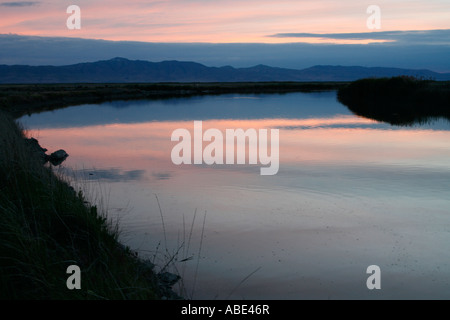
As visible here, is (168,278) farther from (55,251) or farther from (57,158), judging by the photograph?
(57,158)

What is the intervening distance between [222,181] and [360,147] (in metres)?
6.71

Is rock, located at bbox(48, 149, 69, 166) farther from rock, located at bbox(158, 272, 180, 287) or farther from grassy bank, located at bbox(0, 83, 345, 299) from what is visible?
rock, located at bbox(158, 272, 180, 287)

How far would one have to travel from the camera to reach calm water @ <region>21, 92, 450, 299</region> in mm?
5523

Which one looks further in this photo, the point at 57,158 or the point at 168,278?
the point at 57,158

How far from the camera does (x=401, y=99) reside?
1339 inches

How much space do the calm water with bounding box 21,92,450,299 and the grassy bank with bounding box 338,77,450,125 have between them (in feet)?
34.9

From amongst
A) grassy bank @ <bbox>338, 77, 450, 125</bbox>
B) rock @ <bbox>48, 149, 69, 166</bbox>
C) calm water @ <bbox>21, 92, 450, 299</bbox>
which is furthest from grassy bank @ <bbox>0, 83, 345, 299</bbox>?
grassy bank @ <bbox>338, 77, 450, 125</bbox>

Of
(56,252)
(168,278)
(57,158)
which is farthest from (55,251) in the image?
(57,158)

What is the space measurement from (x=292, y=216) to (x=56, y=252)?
3.83 m

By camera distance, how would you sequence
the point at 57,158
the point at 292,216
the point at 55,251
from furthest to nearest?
1. the point at 57,158
2. the point at 292,216
3. the point at 55,251

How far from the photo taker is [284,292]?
17.2 ft
